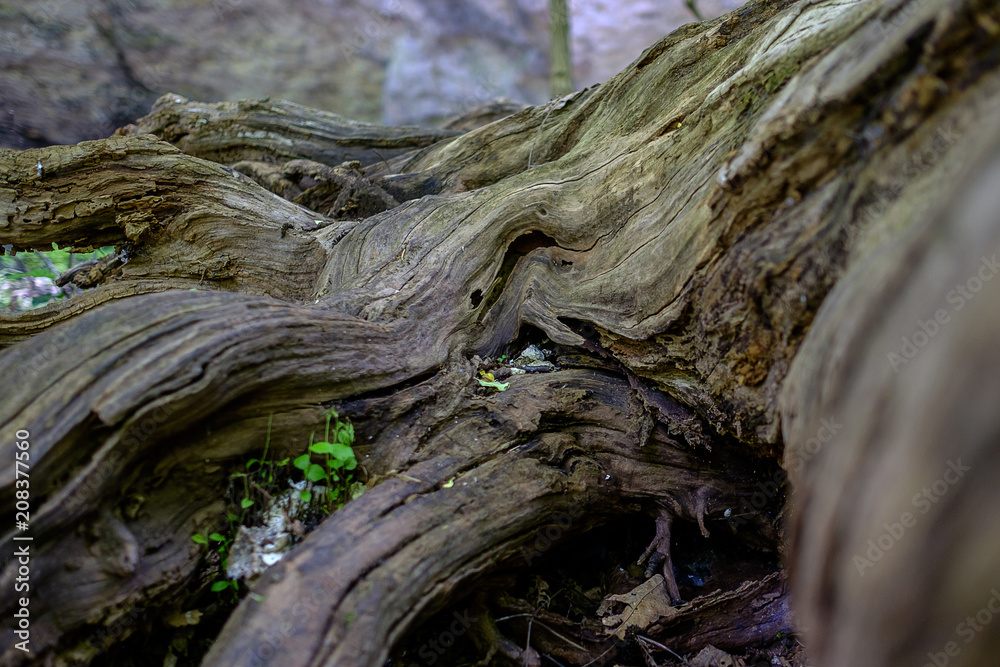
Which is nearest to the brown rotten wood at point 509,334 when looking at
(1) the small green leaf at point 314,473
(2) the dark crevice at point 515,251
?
(2) the dark crevice at point 515,251

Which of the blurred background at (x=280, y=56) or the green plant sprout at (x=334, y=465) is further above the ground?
the blurred background at (x=280, y=56)

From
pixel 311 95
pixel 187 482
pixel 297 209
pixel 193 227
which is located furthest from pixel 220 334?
pixel 311 95

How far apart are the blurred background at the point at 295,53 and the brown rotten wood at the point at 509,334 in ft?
19.7

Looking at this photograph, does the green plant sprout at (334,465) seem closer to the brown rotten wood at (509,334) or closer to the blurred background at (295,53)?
the brown rotten wood at (509,334)

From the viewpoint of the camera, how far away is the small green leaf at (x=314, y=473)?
8.18 ft

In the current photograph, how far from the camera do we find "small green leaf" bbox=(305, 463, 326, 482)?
2494 mm

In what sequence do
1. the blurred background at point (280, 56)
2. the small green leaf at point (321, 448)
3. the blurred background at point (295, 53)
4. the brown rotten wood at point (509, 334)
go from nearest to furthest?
the brown rotten wood at point (509, 334), the small green leaf at point (321, 448), the blurred background at point (280, 56), the blurred background at point (295, 53)

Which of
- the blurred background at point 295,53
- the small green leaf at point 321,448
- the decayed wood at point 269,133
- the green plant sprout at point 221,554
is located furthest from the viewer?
the blurred background at point 295,53

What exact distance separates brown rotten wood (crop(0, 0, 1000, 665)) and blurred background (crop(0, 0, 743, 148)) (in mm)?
5993

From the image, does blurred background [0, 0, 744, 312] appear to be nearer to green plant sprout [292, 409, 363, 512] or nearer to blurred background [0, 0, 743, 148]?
blurred background [0, 0, 743, 148]

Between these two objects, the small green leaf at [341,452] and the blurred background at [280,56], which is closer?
the small green leaf at [341,452]

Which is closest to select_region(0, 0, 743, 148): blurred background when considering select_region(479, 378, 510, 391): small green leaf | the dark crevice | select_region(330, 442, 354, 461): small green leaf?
the dark crevice

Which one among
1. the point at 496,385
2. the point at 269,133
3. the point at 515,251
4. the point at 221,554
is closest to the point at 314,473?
the point at 221,554

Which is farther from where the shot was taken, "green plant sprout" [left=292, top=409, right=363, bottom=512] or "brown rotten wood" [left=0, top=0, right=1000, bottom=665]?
"green plant sprout" [left=292, top=409, right=363, bottom=512]
